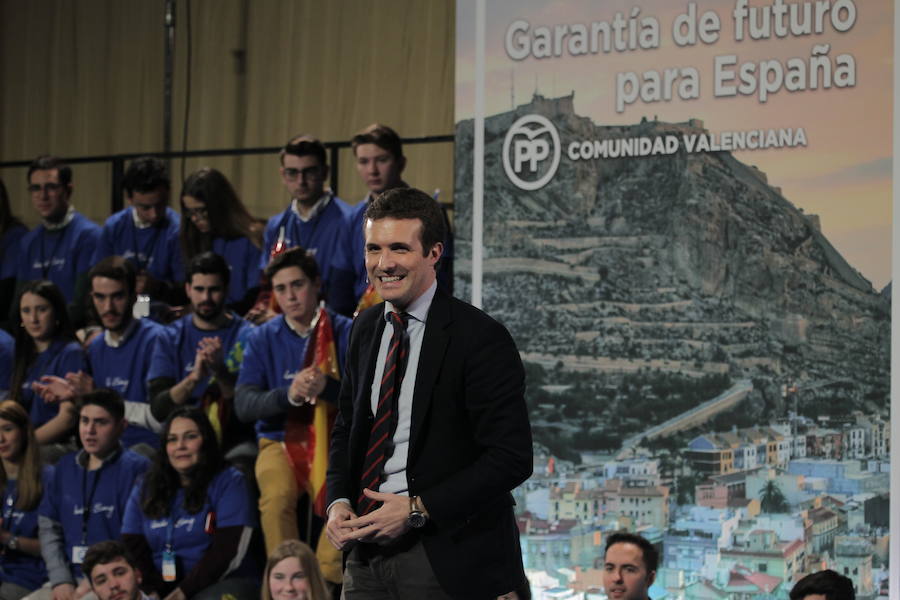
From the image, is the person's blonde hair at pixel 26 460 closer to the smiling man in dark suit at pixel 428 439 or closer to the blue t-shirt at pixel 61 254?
the blue t-shirt at pixel 61 254

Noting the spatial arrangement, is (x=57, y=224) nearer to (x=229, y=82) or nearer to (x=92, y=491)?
(x=229, y=82)

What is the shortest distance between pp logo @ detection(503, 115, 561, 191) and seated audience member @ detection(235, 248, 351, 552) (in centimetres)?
83

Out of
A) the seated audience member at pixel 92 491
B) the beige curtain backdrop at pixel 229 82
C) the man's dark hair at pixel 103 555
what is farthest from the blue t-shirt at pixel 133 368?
the beige curtain backdrop at pixel 229 82

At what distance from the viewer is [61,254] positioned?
19.7ft

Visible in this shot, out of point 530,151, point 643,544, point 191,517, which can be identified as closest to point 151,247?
point 191,517

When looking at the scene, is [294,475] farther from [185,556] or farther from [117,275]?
[117,275]

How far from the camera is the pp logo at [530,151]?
470 centimetres

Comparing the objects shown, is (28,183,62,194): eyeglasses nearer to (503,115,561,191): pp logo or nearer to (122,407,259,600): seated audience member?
(122,407,259,600): seated audience member

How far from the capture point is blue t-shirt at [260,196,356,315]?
203 inches

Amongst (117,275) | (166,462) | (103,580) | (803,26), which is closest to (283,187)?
(117,275)

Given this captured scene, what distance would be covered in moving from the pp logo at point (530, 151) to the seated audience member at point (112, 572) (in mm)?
1966

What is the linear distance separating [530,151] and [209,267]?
136 centimetres

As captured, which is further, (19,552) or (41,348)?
(41,348)

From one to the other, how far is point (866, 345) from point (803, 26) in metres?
1.10
